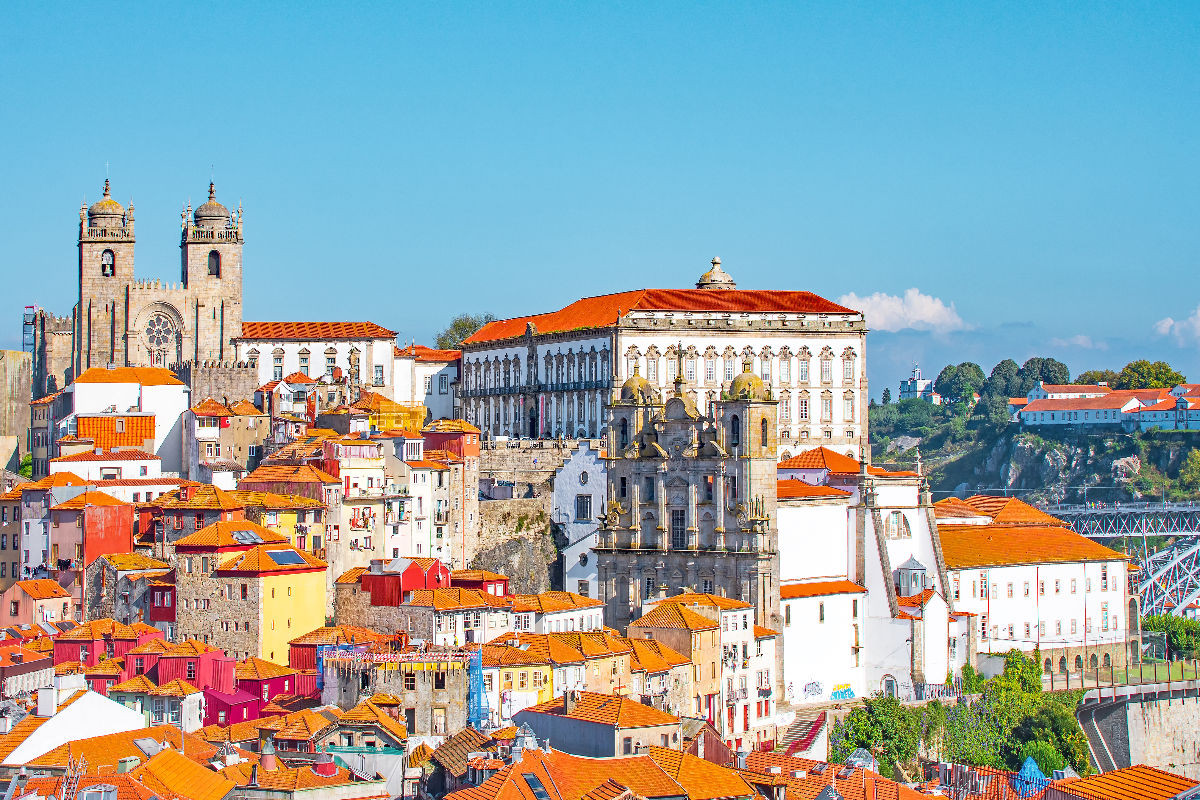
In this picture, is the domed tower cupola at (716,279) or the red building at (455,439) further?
the domed tower cupola at (716,279)

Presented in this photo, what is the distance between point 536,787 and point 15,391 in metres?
80.0

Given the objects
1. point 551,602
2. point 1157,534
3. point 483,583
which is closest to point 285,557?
point 483,583

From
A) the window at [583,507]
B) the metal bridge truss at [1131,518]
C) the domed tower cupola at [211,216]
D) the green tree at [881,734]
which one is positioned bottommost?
the green tree at [881,734]

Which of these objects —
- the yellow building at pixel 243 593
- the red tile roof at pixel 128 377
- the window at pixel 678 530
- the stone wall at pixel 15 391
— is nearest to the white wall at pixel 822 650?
the window at pixel 678 530

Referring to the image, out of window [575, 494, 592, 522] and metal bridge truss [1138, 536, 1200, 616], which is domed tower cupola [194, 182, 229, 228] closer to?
window [575, 494, 592, 522]

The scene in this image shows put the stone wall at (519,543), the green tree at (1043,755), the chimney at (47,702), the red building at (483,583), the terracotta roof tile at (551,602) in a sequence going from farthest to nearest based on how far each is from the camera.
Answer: the stone wall at (519,543)
the red building at (483,583)
the green tree at (1043,755)
the terracotta roof tile at (551,602)
the chimney at (47,702)

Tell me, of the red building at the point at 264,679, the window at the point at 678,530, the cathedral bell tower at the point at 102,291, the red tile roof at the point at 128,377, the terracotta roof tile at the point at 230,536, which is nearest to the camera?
the red building at the point at 264,679

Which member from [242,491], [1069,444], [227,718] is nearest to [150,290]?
[242,491]

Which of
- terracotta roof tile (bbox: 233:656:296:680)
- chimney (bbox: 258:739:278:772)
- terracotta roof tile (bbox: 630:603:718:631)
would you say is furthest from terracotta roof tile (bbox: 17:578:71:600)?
chimney (bbox: 258:739:278:772)

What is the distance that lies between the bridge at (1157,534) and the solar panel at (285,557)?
212ft

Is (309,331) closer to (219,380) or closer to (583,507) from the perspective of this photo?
(219,380)

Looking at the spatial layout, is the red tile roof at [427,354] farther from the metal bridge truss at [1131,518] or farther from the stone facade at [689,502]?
the metal bridge truss at [1131,518]

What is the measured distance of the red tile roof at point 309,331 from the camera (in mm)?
111750

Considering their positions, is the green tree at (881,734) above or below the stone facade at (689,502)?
below
